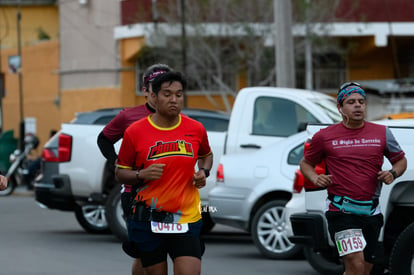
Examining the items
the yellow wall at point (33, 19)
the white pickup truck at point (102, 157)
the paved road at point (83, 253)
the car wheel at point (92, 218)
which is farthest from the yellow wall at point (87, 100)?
the white pickup truck at point (102, 157)

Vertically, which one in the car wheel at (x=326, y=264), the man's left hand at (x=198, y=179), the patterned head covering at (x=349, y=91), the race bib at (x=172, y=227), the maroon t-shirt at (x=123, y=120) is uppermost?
the patterned head covering at (x=349, y=91)

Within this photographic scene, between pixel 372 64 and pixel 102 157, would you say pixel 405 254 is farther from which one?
pixel 372 64

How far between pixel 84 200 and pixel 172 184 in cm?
745

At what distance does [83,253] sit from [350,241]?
18.7ft

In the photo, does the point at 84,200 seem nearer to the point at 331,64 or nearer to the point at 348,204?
the point at 348,204

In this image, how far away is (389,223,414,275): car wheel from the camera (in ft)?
26.1

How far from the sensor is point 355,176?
23.5ft

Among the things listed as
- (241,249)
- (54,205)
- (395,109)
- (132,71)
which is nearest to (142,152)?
(241,249)

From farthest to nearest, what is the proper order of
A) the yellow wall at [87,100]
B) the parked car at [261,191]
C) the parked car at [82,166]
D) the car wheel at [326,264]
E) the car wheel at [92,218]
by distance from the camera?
the yellow wall at [87,100] → the car wheel at [92,218] → the parked car at [82,166] → the parked car at [261,191] → the car wheel at [326,264]

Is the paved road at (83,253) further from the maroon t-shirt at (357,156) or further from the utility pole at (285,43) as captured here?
the utility pole at (285,43)

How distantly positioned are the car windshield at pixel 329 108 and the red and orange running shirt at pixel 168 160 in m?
6.61

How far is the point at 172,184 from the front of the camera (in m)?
6.37

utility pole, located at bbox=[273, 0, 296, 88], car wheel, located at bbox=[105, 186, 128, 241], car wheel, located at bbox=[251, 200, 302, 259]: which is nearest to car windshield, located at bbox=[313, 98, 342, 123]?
car wheel, located at bbox=[251, 200, 302, 259]

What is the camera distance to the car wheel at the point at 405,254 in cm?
795
